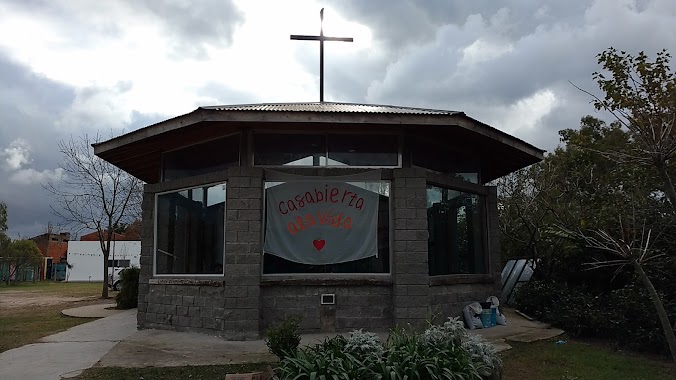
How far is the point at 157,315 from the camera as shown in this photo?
9.63 meters

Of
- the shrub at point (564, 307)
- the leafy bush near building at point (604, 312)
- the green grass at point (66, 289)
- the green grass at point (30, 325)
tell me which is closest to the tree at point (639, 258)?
the leafy bush near building at point (604, 312)

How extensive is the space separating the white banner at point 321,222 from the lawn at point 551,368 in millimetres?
2497

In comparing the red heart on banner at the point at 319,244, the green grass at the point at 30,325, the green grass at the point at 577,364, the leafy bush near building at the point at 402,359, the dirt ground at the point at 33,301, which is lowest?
the dirt ground at the point at 33,301

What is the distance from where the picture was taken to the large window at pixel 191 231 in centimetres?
914

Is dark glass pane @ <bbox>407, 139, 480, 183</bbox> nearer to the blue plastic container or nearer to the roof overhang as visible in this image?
the roof overhang

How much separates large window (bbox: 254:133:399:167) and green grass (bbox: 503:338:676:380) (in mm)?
3712

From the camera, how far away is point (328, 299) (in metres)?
8.67

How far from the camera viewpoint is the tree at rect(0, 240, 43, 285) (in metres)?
37.6

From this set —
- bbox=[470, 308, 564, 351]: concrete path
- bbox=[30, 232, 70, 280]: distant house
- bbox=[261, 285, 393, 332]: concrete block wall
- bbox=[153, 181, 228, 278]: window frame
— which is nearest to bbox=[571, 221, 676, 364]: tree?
bbox=[470, 308, 564, 351]: concrete path

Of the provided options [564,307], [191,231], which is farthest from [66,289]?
[564,307]

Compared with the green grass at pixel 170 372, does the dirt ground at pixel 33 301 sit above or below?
below

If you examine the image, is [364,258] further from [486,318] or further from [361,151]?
[486,318]

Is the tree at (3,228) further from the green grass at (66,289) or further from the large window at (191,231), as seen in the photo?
the large window at (191,231)

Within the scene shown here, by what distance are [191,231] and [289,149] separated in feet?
8.12
